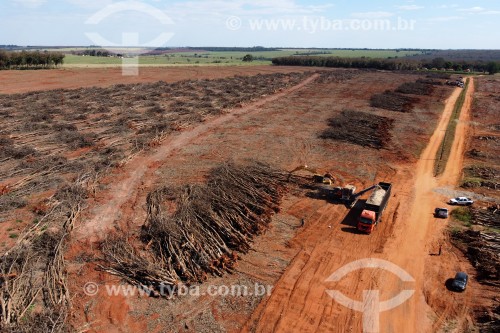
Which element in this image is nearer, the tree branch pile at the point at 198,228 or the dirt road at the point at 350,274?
the dirt road at the point at 350,274

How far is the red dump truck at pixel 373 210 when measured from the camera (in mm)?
19688

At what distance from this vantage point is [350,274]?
1653cm

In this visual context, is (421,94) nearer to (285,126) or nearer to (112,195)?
(285,126)

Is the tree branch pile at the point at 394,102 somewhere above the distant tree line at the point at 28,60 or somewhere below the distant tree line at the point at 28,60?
below

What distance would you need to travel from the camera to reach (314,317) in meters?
14.1

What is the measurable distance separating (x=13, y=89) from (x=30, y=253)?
56.0m

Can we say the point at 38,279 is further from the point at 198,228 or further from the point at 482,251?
→ the point at 482,251

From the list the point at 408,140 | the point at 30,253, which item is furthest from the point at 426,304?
the point at 408,140

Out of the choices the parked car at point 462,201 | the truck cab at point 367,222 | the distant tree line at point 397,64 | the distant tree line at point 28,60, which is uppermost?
the distant tree line at point 397,64

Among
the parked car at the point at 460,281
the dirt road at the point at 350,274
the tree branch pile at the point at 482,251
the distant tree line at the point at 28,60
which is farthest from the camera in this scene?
the distant tree line at the point at 28,60

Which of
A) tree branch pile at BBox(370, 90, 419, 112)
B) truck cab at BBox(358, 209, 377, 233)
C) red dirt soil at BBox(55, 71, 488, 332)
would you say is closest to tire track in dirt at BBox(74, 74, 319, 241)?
red dirt soil at BBox(55, 71, 488, 332)

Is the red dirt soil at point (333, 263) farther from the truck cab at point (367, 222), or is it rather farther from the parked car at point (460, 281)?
the truck cab at point (367, 222)

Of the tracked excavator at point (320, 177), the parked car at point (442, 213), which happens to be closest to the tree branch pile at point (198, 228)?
the tracked excavator at point (320, 177)

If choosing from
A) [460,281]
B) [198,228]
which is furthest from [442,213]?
[198,228]
